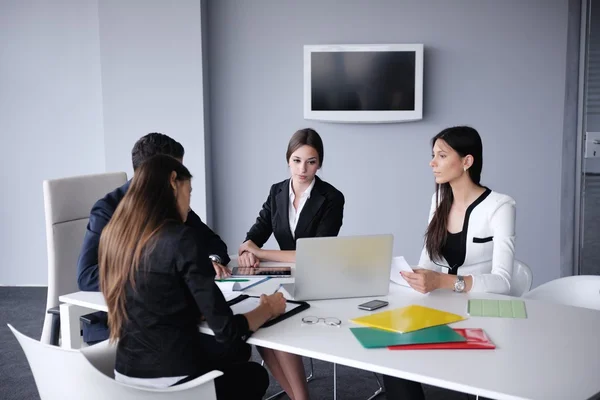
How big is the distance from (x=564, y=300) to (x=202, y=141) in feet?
10.1

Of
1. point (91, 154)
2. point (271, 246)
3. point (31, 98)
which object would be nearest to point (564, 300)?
point (271, 246)

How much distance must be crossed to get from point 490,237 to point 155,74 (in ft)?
10.4

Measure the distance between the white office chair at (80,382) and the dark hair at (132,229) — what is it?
0.77 feet

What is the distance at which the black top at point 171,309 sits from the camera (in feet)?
6.71

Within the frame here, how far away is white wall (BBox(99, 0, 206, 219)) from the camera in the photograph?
5238mm

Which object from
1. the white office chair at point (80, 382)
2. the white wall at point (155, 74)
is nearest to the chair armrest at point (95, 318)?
the white office chair at point (80, 382)

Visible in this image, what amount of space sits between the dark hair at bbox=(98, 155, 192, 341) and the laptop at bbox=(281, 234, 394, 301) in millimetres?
558

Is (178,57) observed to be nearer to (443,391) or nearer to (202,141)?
(202,141)

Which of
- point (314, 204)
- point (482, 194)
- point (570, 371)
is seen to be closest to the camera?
point (570, 371)

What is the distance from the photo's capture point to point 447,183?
123 inches

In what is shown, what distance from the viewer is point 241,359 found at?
2.36 metres

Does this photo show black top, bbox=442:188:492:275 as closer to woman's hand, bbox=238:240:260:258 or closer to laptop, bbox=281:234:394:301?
laptop, bbox=281:234:394:301

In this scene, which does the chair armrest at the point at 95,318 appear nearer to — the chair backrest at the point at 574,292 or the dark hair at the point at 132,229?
the dark hair at the point at 132,229

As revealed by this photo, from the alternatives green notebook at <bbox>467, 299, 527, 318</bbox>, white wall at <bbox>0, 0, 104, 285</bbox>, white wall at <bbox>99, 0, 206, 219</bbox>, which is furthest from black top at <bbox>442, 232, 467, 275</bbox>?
white wall at <bbox>0, 0, 104, 285</bbox>
